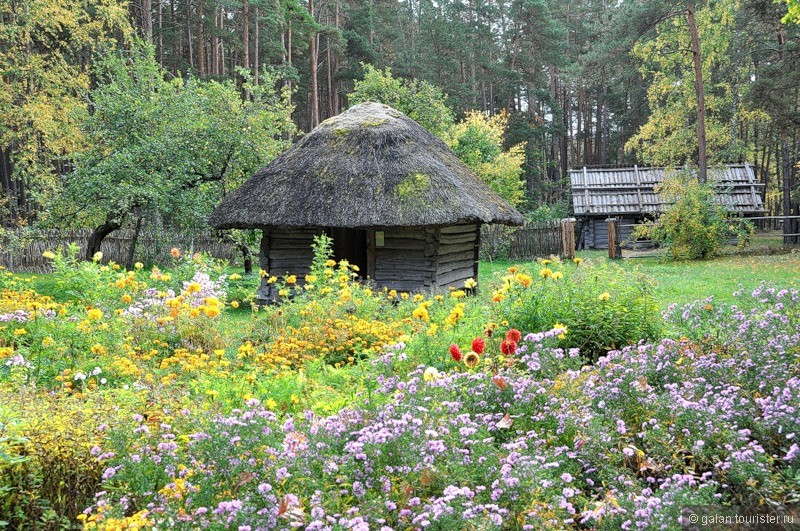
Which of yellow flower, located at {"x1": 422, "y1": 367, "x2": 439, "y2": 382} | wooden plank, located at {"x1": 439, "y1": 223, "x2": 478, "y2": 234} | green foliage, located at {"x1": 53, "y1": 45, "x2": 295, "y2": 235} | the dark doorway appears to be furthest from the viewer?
the dark doorway

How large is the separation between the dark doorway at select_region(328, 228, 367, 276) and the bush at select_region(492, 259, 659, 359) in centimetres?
872

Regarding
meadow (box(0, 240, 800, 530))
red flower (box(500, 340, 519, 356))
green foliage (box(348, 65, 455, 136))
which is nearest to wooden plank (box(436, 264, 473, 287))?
meadow (box(0, 240, 800, 530))

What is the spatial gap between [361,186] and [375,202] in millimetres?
537

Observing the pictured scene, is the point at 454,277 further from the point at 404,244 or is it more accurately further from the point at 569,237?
the point at 569,237

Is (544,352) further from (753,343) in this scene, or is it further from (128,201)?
(128,201)

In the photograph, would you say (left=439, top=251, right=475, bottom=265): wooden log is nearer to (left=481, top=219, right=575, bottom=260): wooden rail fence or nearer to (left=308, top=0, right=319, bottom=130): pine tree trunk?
(left=481, top=219, right=575, bottom=260): wooden rail fence

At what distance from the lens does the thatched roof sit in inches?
460

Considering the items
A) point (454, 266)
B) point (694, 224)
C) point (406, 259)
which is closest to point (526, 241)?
point (694, 224)

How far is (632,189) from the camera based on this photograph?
2944 cm

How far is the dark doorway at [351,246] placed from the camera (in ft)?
47.5

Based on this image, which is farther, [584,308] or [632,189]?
[632,189]

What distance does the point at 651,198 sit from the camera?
2878cm

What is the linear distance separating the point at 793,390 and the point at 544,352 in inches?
52.7

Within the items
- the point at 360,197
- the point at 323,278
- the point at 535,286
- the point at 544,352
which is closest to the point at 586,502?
the point at 544,352
